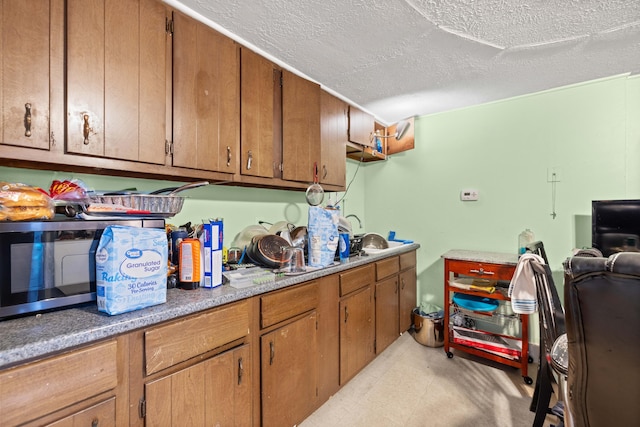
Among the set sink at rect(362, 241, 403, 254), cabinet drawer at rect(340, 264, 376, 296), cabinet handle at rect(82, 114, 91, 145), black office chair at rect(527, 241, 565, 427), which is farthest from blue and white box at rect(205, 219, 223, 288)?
black office chair at rect(527, 241, 565, 427)

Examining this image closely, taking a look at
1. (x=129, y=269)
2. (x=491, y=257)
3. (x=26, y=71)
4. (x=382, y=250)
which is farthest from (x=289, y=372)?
(x=491, y=257)

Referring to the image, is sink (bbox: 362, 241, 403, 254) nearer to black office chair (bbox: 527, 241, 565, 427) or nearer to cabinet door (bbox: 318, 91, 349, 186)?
cabinet door (bbox: 318, 91, 349, 186)

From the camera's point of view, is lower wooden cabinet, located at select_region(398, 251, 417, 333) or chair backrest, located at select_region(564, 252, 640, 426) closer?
chair backrest, located at select_region(564, 252, 640, 426)

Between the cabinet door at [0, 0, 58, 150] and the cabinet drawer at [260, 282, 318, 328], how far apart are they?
1.12 meters

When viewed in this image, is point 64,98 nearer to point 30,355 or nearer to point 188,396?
point 30,355

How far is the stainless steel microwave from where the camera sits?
88 centimetres

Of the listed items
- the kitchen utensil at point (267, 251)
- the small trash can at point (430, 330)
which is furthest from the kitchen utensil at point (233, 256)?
the small trash can at point (430, 330)

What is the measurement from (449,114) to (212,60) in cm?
241

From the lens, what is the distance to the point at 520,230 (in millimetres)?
2617

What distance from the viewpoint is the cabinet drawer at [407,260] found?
2760mm

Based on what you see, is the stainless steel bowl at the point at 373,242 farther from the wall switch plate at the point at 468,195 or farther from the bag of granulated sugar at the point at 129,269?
the bag of granulated sugar at the point at 129,269

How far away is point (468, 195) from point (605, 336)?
224cm

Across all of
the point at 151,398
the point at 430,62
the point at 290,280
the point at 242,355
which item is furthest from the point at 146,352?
the point at 430,62

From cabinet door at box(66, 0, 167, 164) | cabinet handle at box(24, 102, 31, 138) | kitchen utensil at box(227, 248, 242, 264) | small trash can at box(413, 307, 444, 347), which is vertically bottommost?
small trash can at box(413, 307, 444, 347)
